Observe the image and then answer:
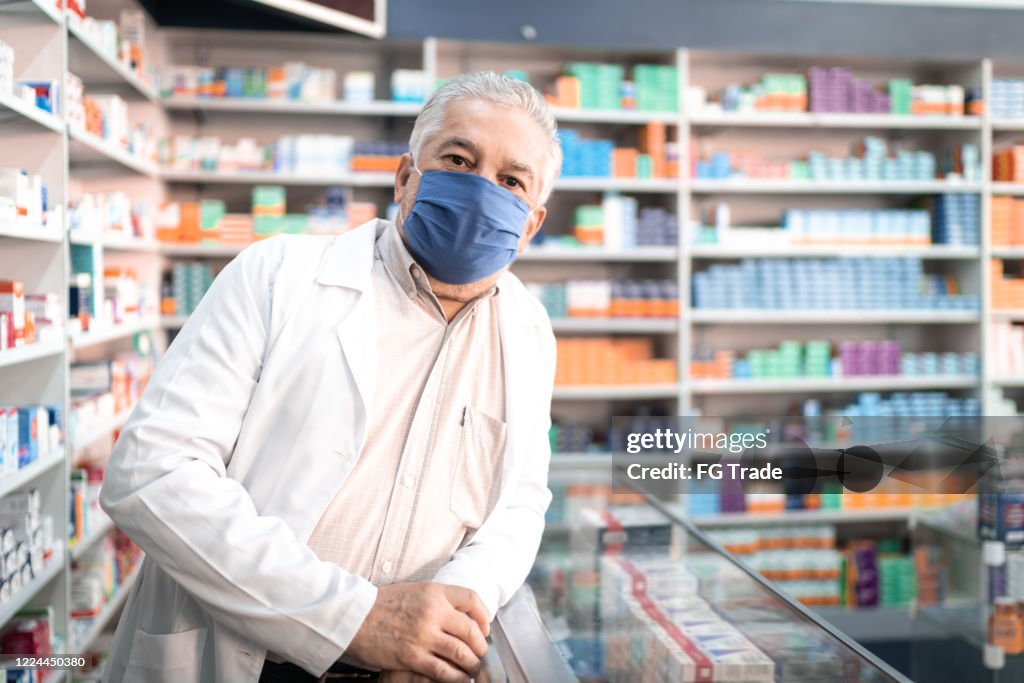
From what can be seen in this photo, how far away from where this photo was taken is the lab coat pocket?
1351 mm

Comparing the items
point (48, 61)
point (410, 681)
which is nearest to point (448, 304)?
point (410, 681)

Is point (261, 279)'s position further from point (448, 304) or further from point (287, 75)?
point (287, 75)

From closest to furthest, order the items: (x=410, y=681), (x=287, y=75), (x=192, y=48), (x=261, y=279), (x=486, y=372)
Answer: (x=410, y=681), (x=261, y=279), (x=486, y=372), (x=287, y=75), (x=192, y=48)

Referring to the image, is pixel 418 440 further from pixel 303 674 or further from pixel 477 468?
pixel 303 674

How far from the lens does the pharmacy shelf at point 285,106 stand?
513cm

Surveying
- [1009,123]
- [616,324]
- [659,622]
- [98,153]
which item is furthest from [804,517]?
[659,622]

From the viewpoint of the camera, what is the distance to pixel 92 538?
3734 mm

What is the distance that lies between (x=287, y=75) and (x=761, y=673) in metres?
4.84

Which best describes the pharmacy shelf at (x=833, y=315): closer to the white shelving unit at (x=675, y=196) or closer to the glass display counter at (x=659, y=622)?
the white shelving unit at (x=675, y=196)

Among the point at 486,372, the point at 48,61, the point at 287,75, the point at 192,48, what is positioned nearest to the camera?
the point at 486,372

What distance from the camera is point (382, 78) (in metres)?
5.84

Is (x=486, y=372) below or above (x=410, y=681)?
above

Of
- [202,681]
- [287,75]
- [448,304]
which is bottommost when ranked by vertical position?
[202,681]

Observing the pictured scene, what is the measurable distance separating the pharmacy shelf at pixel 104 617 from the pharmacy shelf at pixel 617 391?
2611 millimetres
